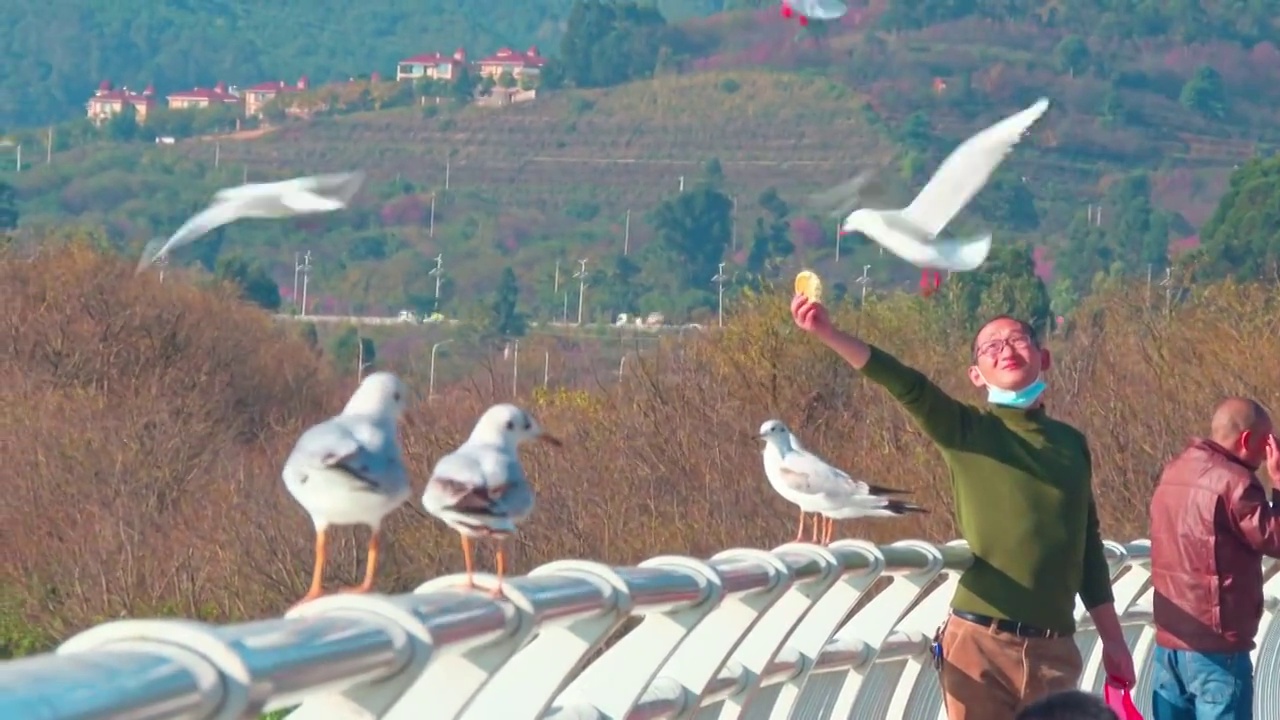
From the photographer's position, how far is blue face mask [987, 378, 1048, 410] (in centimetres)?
516

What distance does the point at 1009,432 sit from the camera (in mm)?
5129

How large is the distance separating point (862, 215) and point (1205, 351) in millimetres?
22631

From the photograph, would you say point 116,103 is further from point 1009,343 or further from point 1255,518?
point 1009,343

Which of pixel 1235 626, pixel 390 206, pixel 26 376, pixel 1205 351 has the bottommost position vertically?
pixel 390 206

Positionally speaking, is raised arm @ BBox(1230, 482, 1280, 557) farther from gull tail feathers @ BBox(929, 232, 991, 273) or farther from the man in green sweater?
gull tail feathers @ BBox(929, 232, 991, 273)

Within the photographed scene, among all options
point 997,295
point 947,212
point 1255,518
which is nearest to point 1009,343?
point 1255,518

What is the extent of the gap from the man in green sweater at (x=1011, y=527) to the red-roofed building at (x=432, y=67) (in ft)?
556

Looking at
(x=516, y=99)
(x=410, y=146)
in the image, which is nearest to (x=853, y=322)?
(x=410, y=146)

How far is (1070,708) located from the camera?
3.53 meters

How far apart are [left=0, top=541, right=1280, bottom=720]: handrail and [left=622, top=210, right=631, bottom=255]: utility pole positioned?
12647 centimetres

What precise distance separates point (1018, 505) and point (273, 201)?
211 centimetres

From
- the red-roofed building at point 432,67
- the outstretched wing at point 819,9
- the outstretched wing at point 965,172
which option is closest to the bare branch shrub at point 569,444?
the outstretched wing at point 819,9

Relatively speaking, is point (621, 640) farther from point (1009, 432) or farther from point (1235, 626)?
point (1235, 626)

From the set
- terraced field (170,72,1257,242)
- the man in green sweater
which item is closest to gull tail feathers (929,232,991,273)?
the man in green sweater
